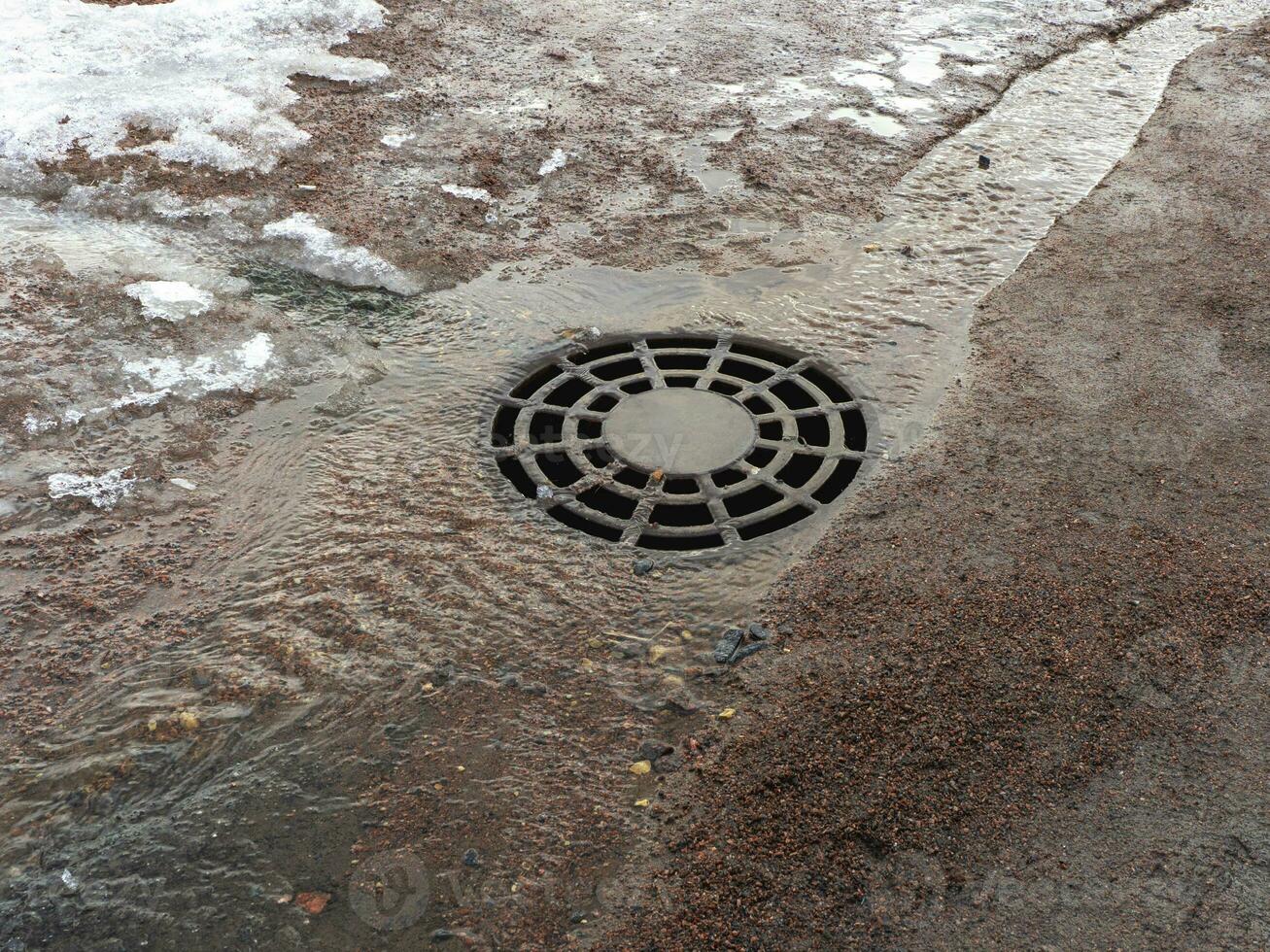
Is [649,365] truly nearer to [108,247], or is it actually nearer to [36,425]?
[36,425]

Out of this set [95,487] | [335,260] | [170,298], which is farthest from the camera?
[335,260]

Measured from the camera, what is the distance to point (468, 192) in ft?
15.7

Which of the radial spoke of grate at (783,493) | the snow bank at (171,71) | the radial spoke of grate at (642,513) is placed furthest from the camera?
the snow bank at (171,71)

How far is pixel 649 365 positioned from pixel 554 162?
177cm

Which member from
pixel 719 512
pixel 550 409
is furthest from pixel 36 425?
pixel 719 512

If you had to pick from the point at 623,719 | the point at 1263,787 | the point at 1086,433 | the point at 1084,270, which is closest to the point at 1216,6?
the point at 1084,270

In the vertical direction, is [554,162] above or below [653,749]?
above

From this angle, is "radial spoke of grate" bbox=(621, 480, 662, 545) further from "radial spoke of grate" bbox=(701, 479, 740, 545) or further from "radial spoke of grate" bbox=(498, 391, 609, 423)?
"radial spoke of grate" bbox=(498, 391, 609, 423)

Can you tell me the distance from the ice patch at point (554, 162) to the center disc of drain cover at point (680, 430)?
1824 mm

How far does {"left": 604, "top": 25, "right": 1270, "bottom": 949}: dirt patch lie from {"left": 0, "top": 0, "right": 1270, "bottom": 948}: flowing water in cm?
20

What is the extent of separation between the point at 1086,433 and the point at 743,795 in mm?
1873

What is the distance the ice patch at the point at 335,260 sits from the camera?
4.18 metres

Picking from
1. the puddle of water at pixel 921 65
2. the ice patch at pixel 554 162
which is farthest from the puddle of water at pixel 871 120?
the ice patch at pixel 554 162

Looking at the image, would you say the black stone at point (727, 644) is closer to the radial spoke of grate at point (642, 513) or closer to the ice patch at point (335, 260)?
the radial spoke of grate at point (642, 513)
